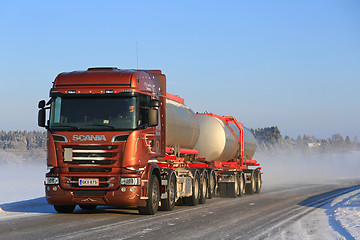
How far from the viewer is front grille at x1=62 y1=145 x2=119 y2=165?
14688 millimetres

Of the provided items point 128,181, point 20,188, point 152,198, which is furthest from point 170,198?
point 20,188

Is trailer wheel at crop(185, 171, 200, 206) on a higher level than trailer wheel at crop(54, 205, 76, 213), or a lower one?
higher

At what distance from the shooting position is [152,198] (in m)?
15.8

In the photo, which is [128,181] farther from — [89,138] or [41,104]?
[41,104]

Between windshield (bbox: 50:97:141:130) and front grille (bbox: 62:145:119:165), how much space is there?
0.48 metres

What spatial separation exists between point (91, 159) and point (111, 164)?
526mm

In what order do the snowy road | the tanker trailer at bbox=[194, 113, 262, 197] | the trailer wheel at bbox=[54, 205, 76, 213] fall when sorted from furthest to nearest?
the tanker trailer at bbox=[194, 113, 262, 197] < the trailer wheel at bbox=[54, 205, 76, 213] < the snowy road

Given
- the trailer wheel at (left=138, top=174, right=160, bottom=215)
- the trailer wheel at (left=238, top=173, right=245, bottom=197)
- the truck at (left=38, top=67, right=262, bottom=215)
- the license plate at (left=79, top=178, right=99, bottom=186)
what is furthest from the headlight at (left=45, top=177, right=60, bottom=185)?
the trailer wheel at (left=238, top=173, right=245, bottom=197)

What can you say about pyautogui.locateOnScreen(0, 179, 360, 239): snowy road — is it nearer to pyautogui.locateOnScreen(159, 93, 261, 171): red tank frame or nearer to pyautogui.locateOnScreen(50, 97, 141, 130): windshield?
pyautogui.locateOnScreen(159, 93, 261, 171): red tank frame

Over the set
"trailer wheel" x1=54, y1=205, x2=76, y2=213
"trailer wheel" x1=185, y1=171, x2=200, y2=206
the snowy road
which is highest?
"trailer wheel" x1=185, y1=171, x2=200, y2=206

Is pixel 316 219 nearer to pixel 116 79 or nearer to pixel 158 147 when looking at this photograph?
pixel 158 147

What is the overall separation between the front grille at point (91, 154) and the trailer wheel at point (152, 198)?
1.48m

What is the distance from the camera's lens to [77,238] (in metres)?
10.8

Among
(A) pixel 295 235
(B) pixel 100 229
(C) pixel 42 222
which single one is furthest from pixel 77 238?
(A) pixel 295 235
